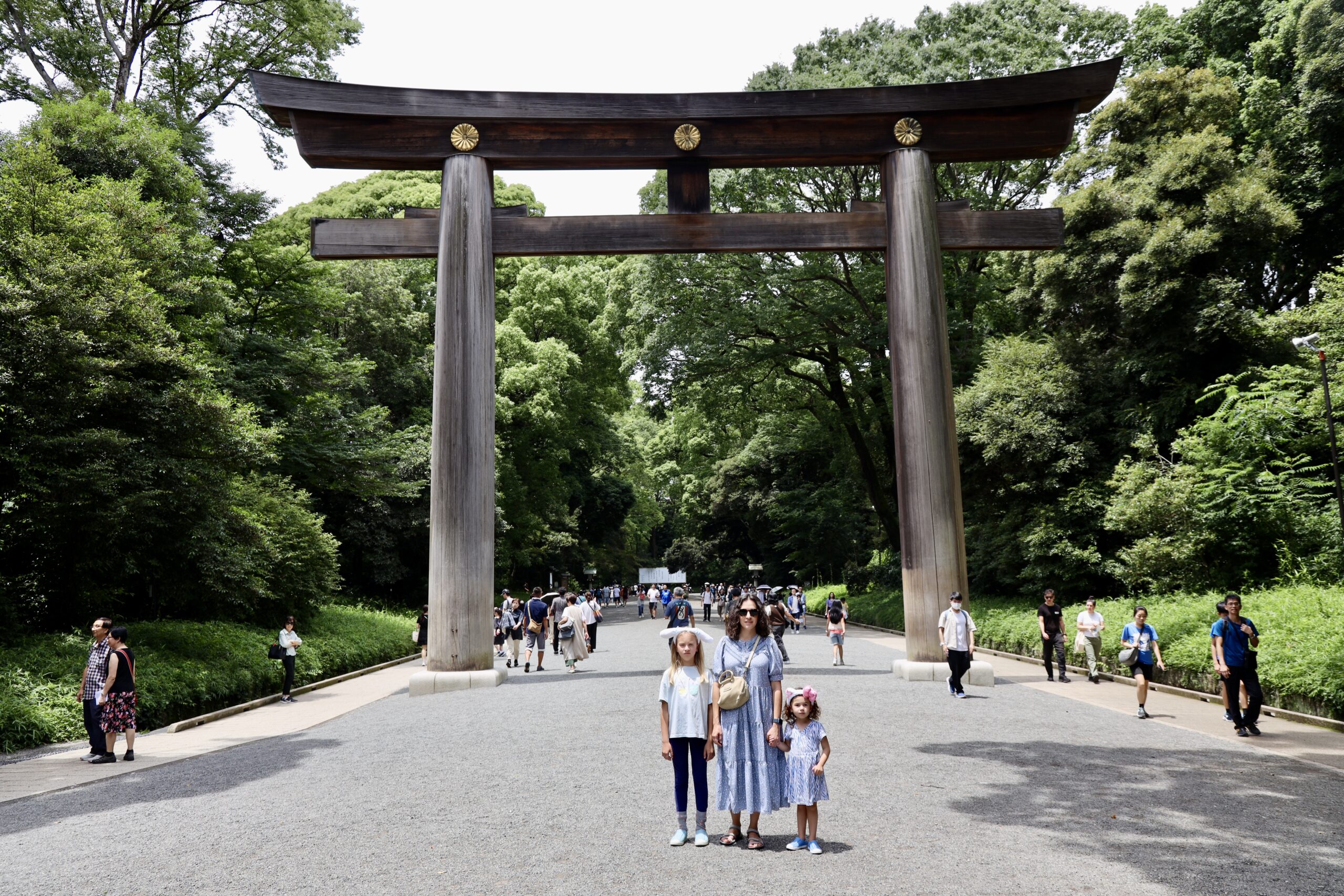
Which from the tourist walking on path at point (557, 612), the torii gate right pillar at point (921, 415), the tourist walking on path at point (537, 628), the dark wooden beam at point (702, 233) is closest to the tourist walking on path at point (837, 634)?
the torii gate right pillar at point (921, 415)

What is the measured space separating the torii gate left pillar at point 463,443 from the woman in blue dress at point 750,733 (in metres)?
8.87

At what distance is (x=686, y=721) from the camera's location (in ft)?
19.4

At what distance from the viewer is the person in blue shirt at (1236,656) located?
1024 centimetres

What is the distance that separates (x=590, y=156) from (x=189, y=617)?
12404 mm

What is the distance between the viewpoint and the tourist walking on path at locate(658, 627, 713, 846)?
5.91 metres

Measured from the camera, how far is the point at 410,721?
38.7 ft

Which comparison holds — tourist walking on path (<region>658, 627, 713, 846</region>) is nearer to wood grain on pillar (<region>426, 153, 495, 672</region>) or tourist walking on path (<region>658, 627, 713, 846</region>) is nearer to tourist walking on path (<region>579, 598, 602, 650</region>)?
wood grain on pillar (<region>426, 153, 495, 672</region>)

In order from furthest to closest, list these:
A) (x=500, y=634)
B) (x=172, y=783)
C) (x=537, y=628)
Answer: (x=500, y=634) < (x=537, y=628) < (x=172, y=783)

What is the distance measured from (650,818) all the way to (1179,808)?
12.6 ft

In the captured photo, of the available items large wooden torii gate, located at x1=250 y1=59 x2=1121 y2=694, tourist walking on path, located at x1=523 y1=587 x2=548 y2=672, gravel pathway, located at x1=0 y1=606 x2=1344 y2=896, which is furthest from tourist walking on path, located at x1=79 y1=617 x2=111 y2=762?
tourist walking on path, located at x1=523 y1=587 x2=548 y2=672

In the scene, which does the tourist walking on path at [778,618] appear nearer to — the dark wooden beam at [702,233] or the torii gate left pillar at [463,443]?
the torii gate left pillar at [463,443]

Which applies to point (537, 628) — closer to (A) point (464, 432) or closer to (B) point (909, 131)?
(A) point (464, 432)

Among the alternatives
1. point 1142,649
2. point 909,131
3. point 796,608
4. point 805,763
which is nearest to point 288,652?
point 805,763

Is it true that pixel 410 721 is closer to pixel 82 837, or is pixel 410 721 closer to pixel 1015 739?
pixel 82 837
